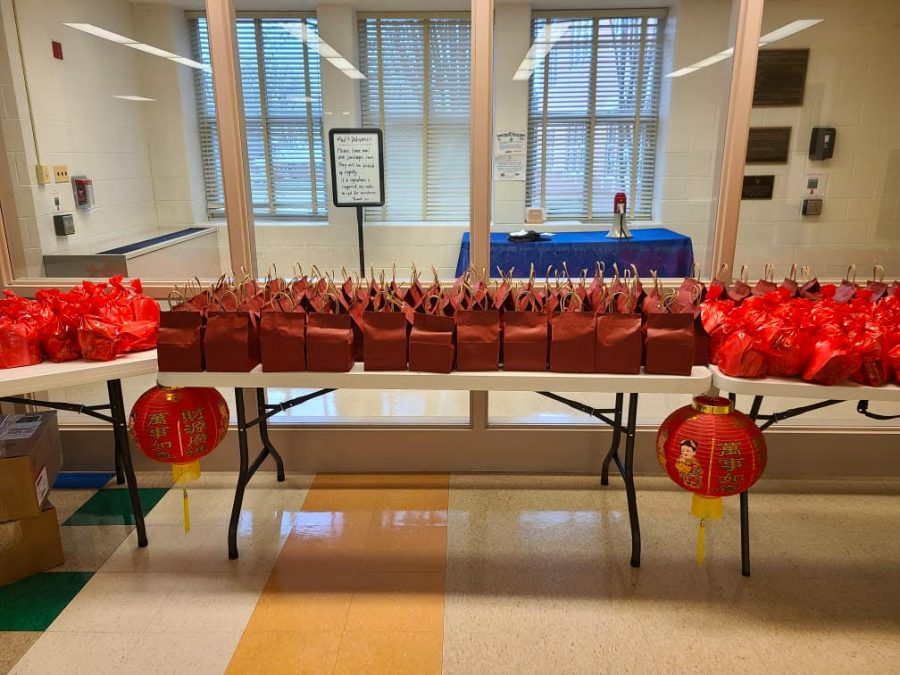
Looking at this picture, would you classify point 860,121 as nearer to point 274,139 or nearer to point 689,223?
point 689,223

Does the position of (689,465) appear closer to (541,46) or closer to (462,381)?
(462,381)

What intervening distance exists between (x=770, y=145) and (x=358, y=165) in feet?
7.39

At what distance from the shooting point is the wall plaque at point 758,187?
285 centimetres

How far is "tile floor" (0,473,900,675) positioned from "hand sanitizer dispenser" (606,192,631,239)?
1.95 meters

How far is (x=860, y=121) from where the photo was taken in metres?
3.14

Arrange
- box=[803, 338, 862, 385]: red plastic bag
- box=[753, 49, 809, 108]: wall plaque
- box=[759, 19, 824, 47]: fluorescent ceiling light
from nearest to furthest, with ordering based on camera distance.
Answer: box=[803, 338, 862, 385]: red plastic bag
box=[759, 19, 824, 47]: fluorescent ceiling light
box=[753, 49, 809, 108]: wall plaque

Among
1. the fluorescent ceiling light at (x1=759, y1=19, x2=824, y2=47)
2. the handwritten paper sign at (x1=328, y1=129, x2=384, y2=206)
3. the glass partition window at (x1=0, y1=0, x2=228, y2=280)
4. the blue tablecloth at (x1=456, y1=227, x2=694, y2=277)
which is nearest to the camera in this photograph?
the glass partition window at (x1=0, y1=0, x2=228, y2=280)

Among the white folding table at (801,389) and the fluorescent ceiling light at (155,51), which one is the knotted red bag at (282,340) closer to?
the white folding table at (801,389)

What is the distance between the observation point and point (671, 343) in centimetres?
A: 162

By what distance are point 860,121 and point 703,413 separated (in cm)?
256

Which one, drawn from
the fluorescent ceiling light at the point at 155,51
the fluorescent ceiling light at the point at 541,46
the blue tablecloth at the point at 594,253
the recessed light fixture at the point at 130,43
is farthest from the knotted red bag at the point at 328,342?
the fluorescent ceiling light at the point at 541,46

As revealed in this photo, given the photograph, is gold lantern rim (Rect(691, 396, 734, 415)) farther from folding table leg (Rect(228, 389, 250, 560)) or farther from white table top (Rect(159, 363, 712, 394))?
folding table leg (Rect(228, 389, 250, 560))

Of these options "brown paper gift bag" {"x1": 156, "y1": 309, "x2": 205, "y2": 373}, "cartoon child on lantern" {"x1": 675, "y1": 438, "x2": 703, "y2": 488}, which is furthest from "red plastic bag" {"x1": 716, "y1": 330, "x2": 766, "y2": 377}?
"brown paper gift bag" {"x1": 156, "y1": 309, "x2": 205, "y2": 373}

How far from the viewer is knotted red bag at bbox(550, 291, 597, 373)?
64.7 inches
